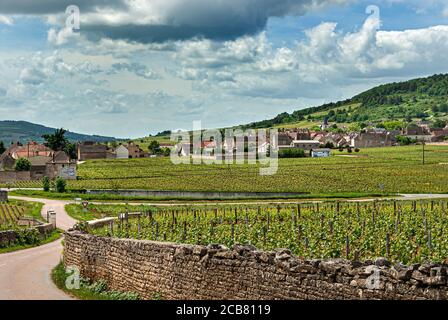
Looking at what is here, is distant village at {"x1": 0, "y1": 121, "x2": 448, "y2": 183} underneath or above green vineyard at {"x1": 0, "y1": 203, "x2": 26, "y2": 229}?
above

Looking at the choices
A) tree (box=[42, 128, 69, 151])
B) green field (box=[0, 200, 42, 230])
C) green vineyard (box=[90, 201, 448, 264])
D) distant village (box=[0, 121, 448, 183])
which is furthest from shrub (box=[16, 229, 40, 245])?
tree (box=[42, 128, 69, 151])

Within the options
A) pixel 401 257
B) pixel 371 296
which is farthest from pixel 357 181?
pixel 371 296

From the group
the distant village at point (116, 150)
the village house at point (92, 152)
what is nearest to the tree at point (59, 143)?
the distant village at point (116, 150)

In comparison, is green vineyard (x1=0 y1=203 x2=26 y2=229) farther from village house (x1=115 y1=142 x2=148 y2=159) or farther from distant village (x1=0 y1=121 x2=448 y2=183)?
village house (x1=115 y1=142 x2=148 y2=159)

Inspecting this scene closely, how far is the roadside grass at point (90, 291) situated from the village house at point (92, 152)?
147071 mm

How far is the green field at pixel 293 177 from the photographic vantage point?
85188 millimetres

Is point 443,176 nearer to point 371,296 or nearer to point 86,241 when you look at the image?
point 86,241

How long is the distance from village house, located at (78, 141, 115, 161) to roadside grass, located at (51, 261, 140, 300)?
14707cm

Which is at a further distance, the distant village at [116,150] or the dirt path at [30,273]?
the distant village at [116,150]

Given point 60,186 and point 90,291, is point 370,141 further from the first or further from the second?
point 90,291

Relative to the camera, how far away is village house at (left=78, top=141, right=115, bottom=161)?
168m

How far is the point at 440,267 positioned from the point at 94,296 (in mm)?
11388

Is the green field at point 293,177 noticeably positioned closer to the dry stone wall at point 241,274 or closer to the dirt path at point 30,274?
the dirt path at point 30,274

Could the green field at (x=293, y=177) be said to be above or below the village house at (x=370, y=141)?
below
